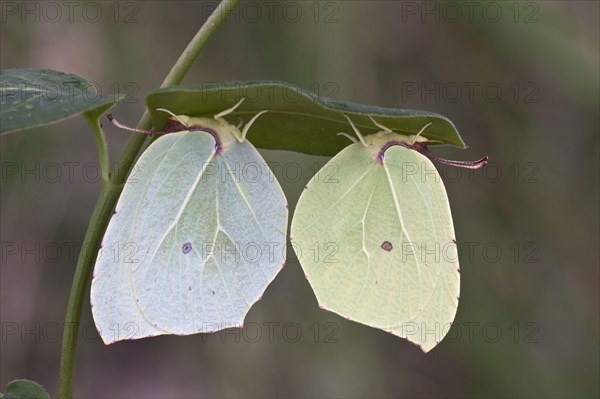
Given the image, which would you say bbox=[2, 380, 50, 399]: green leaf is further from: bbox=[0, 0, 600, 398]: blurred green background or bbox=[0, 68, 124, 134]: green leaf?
bbox=[0, 0, 600, 398]: blurred green background

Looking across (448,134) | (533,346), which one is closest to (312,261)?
(448,134)

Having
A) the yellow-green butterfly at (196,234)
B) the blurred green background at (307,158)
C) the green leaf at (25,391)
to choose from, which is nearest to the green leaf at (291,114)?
the yellow-green butterfly at (196,234)

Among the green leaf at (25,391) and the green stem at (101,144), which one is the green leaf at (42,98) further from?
the green leaf at (25,391)

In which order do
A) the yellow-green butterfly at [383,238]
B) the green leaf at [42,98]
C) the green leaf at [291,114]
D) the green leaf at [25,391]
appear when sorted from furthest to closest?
the yellow-green butterfly at [383,238], the green leaf at [25,391], the green leaf at [291,114], the green leaf at [42,98]

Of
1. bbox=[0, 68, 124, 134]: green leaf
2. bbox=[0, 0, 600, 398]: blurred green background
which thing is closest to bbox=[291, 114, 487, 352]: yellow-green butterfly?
bbox=[0, 68, 124, 134]: green leaf

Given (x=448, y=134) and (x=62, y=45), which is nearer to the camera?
(x=448, y=134)

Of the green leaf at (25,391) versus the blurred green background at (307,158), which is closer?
the green leaf at (25,391)

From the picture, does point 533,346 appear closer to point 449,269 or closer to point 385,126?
point 449,269
